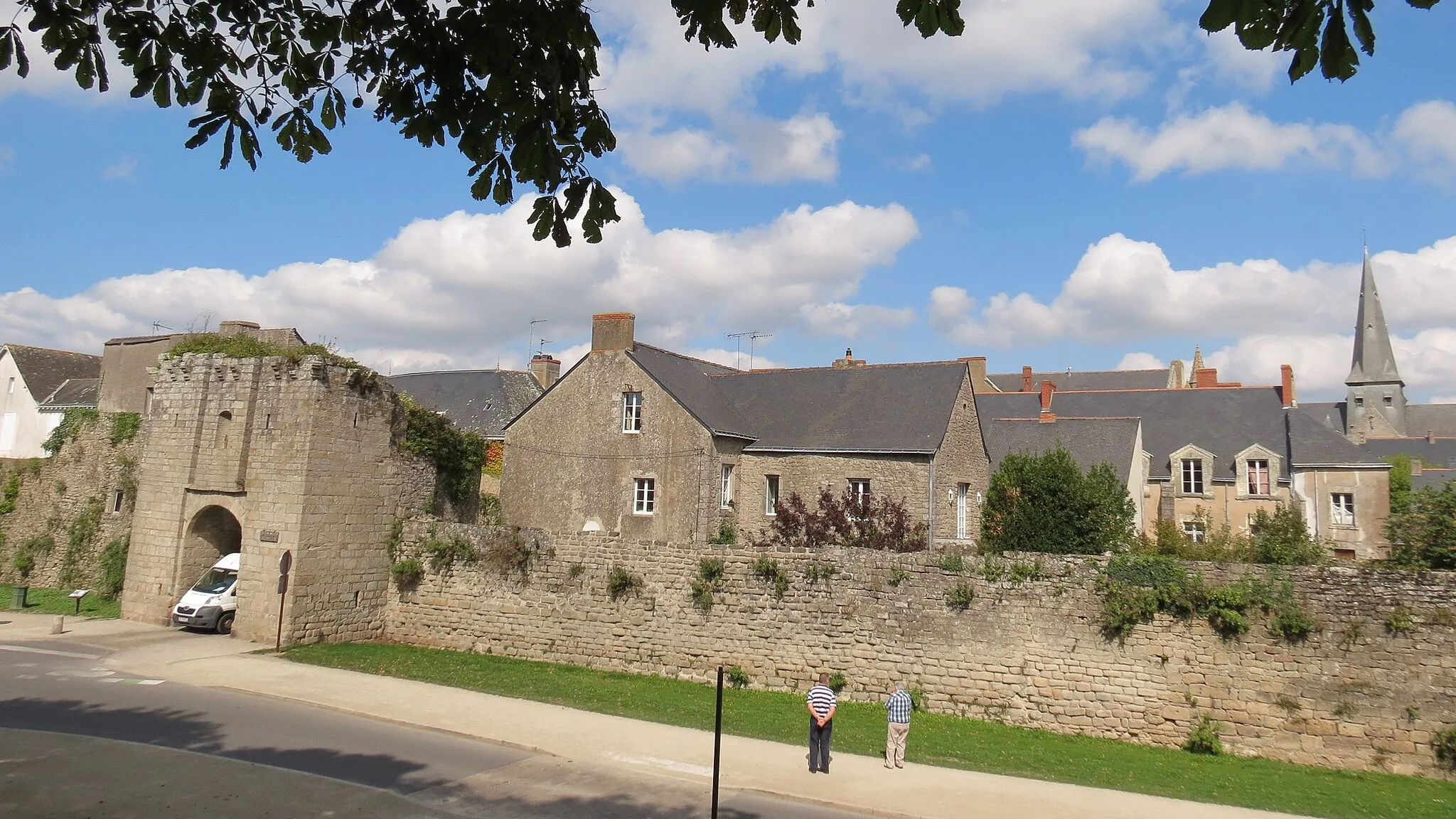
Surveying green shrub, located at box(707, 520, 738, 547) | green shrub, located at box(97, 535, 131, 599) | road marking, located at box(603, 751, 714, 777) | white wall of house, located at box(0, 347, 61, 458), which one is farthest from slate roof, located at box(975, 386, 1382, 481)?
white wall of house, located at box(0, 347, 61, 458)

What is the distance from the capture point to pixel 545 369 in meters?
38.4

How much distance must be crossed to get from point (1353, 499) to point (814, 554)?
25.4 metres

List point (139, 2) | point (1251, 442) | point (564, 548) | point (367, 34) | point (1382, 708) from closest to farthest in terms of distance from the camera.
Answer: point (139, 2)
point (367, 34)
point (1382, 708)
point (564, 548)
point (1251, 442)

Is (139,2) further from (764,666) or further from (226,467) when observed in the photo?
(226,467)

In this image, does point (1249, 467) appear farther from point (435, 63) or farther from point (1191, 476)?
point (435, 63)

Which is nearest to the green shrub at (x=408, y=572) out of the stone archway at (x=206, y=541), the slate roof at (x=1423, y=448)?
the stone archway at (x=206, y=541)

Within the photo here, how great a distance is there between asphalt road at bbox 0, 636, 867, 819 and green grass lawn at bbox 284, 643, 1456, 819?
9.92ft

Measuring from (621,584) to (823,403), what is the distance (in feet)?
39.9

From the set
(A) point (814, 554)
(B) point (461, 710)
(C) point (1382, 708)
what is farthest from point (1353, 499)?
(B) point (461, 710)

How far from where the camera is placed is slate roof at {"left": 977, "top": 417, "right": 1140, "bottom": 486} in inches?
1172

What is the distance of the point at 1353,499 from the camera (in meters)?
30.4

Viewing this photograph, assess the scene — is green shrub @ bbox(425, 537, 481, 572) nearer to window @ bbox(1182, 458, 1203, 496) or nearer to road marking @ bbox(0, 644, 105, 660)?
road marking @ bbox(0, 644, 105, 660)

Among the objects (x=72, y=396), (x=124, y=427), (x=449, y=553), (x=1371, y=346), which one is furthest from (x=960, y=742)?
(x=1371, y=346)

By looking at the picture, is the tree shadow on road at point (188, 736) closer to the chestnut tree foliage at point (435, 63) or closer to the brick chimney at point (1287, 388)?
the chestnut tree foliage at point (435, 63)
